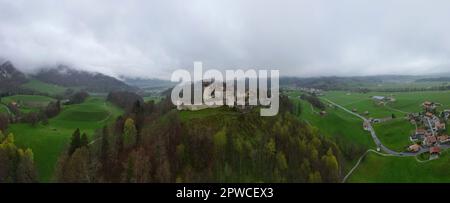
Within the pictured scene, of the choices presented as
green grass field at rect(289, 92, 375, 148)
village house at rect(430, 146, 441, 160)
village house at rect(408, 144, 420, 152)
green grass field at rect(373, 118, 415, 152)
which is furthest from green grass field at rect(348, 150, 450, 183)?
green grass field at rect(289, 92, 375, 148)

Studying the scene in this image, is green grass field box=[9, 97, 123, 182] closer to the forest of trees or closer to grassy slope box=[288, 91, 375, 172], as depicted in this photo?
the forest of trees

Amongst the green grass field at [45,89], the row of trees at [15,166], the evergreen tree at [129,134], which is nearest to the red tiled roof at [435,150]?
the evergreen tree at [129,134]

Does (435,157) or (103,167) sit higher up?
(103,167)
